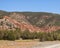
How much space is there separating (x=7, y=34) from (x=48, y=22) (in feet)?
176

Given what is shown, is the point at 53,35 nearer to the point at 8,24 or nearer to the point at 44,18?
the point at 8,24

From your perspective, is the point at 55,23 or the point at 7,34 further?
the point at 55,23

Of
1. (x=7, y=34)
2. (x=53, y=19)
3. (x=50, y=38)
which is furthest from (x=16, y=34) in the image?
(x=53, y=19)

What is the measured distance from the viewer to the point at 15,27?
253ft

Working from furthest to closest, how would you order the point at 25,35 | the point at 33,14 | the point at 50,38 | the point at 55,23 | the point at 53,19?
the point at 33,14 < the point at 53,19 < the point at 55,23 < the point at 25,35 < the point at 50,38

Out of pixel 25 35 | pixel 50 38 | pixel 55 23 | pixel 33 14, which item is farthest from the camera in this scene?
pixel 33 14

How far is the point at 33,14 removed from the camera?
5207 inches

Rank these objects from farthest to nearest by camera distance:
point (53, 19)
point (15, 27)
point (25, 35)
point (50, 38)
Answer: point (53, 19)
point (15, 27)
point (25, 35)
point (50, 38)

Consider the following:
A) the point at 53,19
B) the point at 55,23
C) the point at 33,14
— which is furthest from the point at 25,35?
the point at 33,14

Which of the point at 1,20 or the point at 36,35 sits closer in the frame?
the point at 36,35

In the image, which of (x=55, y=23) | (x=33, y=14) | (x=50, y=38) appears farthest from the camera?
(x=33, y=14)

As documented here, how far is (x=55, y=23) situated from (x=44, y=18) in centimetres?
1186

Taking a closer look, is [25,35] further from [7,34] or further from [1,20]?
[1,20]

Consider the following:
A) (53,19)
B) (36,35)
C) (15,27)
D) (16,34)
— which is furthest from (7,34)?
(53,19)
